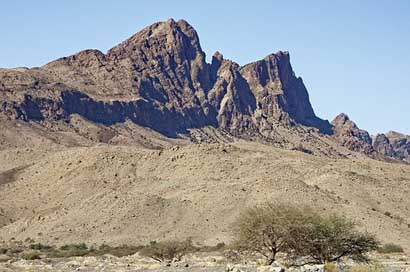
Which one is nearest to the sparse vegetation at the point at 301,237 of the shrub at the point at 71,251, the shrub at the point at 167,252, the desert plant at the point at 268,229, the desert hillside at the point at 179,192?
the desert plant at the point at 268,229

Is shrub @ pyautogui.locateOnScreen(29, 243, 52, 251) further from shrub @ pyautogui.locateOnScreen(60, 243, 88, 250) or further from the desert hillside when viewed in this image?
the desert hillside

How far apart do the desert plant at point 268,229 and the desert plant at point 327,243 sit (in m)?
0.73

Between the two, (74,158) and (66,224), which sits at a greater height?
(74,158)

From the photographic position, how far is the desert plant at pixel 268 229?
162ft

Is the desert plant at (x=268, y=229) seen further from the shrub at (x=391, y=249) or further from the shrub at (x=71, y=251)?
the shrub at (x=71, y=251)

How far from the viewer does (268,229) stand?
49875 millimetres

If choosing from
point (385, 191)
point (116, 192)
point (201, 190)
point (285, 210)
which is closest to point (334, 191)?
point (385, 191)

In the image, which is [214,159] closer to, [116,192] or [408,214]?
[116,192]

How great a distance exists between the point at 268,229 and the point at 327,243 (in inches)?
165

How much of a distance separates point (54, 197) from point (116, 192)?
1694 centimetres

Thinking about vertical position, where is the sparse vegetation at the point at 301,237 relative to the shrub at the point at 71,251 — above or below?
above

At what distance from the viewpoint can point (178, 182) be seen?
382ft

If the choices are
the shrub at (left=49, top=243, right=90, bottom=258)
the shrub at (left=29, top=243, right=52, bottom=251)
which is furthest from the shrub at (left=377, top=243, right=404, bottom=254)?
the shrub at (left=29, top=243, right=52, bottom=251)

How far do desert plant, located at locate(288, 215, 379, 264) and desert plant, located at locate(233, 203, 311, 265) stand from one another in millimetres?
730
